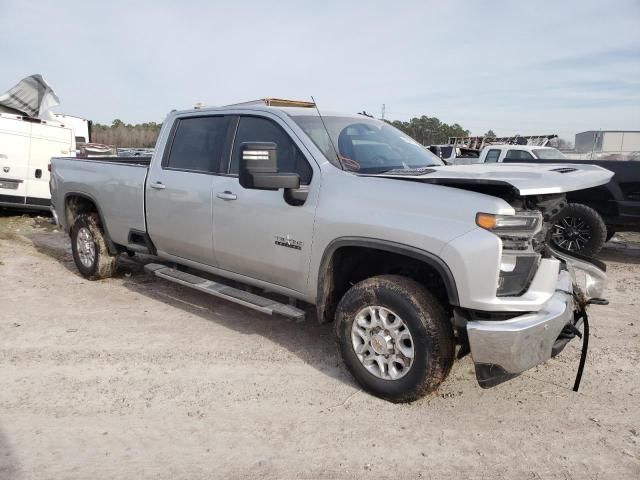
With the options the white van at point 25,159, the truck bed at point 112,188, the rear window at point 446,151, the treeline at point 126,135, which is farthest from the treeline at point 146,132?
the truck bed at point 112,188

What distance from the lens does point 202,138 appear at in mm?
4879

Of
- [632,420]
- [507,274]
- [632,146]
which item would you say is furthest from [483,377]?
[632,146]

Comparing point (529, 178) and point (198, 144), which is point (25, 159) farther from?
point (529, 178)

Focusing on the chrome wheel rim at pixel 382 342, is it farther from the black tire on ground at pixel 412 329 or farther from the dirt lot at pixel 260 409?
the dirt lot at pixel 260 409

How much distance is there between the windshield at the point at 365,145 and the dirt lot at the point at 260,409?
1568 mm

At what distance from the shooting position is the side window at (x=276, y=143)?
3961 millimetres

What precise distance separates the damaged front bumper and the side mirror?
5.01 feet

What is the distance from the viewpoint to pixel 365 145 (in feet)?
14.0

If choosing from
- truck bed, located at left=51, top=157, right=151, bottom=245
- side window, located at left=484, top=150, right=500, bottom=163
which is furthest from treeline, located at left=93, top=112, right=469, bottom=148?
truck bed, located at left=51, top=157, right=151, bottom=245

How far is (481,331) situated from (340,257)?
1.16 m

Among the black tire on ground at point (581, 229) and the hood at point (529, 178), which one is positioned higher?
the hood at point (529, 178)

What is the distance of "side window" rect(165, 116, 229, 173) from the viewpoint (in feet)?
15.3

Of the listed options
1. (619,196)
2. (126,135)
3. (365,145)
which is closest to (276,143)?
(365,145)

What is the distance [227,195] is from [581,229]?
18.9 ft
